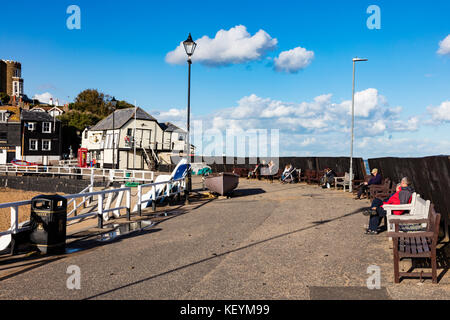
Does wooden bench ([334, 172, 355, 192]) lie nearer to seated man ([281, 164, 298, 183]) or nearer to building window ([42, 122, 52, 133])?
seated man ([281, 164, 298, 183])

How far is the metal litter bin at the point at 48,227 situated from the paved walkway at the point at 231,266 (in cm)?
44

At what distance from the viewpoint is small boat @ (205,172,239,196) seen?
752 inches

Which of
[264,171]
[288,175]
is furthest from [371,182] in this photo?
[264,171]

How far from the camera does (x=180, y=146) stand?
61062 millimetres

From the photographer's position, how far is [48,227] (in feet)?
26.2

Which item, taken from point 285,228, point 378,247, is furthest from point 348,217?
point 378,247

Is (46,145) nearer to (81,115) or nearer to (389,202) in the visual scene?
(81,115)

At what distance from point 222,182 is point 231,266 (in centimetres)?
1205

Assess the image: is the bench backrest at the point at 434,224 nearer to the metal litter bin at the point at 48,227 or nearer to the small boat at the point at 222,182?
the metal litter bin at the point at 48,227

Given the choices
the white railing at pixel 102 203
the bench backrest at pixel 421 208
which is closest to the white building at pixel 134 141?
the white railing at pixel 102 203
